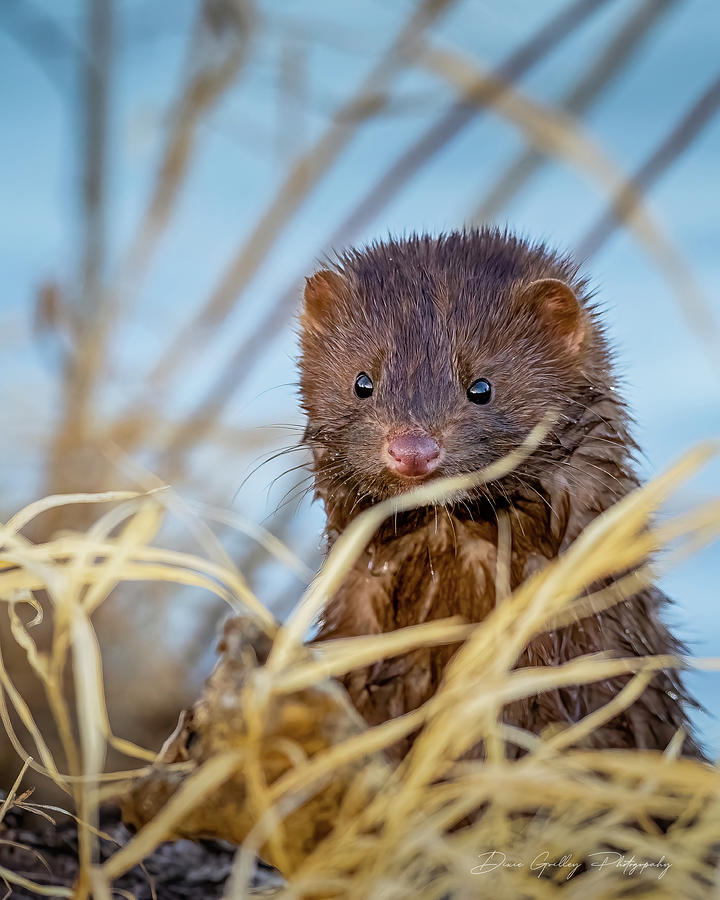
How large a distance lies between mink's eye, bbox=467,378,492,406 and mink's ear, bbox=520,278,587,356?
9.0 inches

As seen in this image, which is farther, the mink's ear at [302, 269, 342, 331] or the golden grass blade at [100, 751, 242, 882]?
the mink's ear at [302, 269, 342, 331]

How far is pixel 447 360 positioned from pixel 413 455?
339 mm

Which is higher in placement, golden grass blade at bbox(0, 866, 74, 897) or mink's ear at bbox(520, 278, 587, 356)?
mink's ear at bbox(520, 278, 587, 356)

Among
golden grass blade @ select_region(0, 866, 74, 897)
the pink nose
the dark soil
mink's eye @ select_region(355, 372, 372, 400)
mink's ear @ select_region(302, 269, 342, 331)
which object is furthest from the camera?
mink's ear @ select_region(302, 269, 342, 331)

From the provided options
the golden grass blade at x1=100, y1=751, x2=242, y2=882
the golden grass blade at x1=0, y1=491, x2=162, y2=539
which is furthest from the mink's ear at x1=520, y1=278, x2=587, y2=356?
the golden grass blade at x1=100, y1=751, x2=242, y2=882

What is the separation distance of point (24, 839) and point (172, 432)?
2.19 metres

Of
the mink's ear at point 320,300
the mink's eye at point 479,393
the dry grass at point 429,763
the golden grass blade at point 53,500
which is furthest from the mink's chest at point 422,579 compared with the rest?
the golden grass blade at point 53,500

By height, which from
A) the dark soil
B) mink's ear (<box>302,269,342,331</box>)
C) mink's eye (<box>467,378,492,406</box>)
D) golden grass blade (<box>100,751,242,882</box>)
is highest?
mink's ear (<box>302,269,342,331</box>)

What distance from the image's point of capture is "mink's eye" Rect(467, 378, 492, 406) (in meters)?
2.52

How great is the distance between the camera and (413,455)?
2254mm

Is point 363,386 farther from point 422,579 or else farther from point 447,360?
point 422,579

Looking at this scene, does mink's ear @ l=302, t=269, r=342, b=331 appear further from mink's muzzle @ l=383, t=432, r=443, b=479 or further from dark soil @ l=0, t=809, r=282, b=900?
dark soil @ l=0, t=809, r=282, b=900

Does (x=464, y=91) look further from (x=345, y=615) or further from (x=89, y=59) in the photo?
(x=345, y=615)

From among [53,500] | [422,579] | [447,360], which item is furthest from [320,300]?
[53,500]
